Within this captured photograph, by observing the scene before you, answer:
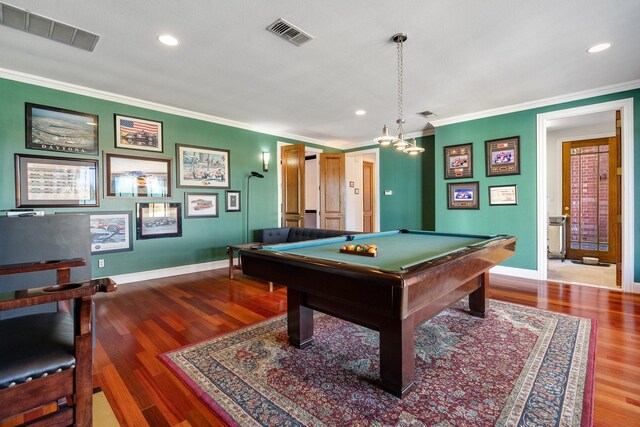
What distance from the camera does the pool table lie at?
1.39 meters

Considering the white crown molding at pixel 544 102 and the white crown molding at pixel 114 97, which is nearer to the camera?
the white crown molding at pixel 114 97

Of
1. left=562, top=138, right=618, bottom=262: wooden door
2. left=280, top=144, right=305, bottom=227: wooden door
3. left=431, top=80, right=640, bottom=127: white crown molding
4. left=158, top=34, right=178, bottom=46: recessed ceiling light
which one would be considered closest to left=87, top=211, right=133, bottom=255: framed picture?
left=158, top=34, right=178, bottom=46: recessed ceiling light

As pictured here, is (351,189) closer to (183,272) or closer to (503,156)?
(503,156)

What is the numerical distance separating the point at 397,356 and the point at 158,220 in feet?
13.2

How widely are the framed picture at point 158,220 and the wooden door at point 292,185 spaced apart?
202 centimetres

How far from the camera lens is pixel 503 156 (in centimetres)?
456

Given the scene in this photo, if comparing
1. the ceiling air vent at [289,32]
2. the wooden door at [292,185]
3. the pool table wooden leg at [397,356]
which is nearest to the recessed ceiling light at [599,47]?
the ceiling air vent at [289,32]

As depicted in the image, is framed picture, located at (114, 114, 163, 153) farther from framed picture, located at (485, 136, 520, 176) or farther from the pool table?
framed picture, located at (485, 136, 520, 176)

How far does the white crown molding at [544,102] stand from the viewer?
146 inches

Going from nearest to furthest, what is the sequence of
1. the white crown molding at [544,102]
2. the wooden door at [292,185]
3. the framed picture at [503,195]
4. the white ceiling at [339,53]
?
1. the white ceiling at [339,53]
2. the white crown molding at [544,102]
3. the framed picture at [503,195]
4. the wooden door at [292,185]

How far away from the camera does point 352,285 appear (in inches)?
58.6

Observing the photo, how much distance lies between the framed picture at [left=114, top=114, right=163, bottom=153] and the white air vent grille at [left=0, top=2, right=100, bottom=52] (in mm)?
1458

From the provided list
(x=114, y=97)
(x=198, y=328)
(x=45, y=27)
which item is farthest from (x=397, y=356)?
(x=114, y=97)

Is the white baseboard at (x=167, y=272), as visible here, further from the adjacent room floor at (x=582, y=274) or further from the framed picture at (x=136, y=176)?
the adjacent room floor at (x=582, y=274)
